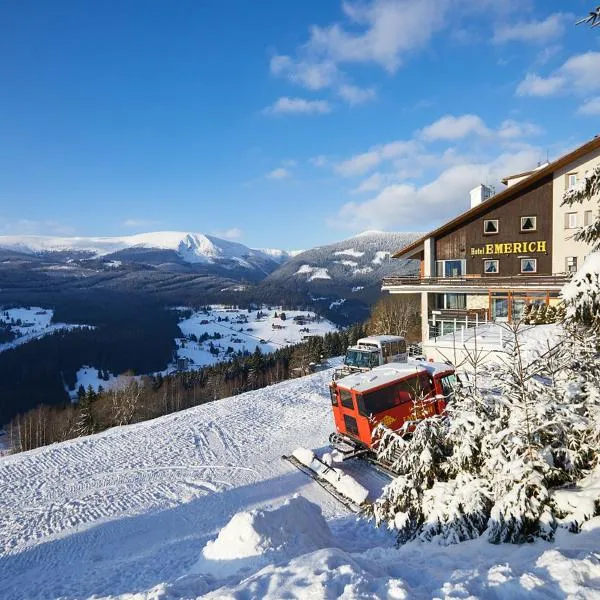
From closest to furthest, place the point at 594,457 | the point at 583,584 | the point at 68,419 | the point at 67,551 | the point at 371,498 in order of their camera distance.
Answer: the point at 583,584 < the point at 594,457 < the point at 67,551 < the point at 371,498 < the point at 68,419

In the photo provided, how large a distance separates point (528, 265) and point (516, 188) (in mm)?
5149

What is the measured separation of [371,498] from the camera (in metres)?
11.0

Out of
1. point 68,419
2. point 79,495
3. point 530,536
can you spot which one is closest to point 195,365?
point 68,419

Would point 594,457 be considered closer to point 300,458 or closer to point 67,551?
point 300,458

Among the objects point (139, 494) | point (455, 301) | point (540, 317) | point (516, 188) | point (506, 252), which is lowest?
point (139, 494)

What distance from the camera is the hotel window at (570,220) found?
1010 inches

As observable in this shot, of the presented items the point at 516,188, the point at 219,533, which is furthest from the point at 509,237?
the point at 219,533

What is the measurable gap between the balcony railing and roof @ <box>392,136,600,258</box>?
3851 mm

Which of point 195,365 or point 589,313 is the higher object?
point 589,313

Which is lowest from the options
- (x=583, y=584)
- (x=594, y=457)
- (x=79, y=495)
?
(x=79, y=495)

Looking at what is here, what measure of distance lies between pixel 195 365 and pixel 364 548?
14680cm

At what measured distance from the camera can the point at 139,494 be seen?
12.4 meters

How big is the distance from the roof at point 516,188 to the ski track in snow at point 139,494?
17.2 m

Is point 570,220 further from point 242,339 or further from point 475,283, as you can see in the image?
point 242,339
